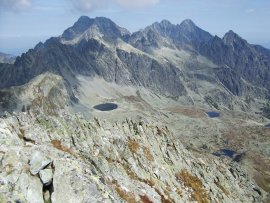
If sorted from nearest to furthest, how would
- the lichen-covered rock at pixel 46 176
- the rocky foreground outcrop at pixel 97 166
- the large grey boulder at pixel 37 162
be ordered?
the rocky foreground outcrop at pixel 97 166 → the lichen-covered rock at pixel 46 176 → the large grey boulder at pixel 37 162

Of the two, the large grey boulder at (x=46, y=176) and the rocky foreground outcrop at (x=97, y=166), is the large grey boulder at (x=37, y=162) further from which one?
the large grey boulder at (x=46, y=176)

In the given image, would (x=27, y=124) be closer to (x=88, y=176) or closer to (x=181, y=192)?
(x=88, y=176)

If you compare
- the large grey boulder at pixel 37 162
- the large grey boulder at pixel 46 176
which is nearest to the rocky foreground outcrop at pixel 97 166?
the large grey boulder at pixel 37 162

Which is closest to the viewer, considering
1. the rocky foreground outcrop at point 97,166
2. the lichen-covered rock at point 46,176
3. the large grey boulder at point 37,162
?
the rocky foreground outcrop at point 97,166

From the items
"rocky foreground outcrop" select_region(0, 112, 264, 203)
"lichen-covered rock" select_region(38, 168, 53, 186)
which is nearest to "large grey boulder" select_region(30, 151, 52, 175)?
"rocky foreground outcrop" select_region(0, 112, 264, 203)

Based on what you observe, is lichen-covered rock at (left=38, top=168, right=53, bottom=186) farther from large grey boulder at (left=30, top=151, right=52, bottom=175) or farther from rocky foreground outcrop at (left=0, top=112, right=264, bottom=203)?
large grey boulder at (left=30, top=151, right=52, bottom=175)

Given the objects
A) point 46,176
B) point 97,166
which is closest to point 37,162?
point 46,176

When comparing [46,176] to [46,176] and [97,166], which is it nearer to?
[46,176]

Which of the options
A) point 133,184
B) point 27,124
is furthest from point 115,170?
point 27,124

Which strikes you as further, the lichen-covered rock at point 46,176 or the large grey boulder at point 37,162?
the large grey boulder at point 37,162
